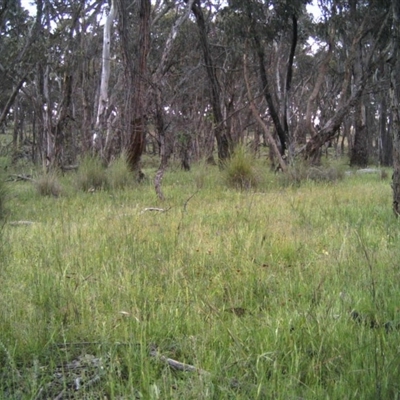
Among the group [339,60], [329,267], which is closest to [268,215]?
[329,267]

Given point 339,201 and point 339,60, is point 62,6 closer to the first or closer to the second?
point 339,201

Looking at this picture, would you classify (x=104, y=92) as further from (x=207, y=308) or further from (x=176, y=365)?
(x=176, y=365)

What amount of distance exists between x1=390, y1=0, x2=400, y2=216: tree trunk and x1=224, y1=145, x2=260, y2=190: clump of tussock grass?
3.75 meters

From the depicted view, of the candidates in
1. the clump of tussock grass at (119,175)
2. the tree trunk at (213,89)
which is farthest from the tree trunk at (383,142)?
the clump of tussock grass at (119,175)

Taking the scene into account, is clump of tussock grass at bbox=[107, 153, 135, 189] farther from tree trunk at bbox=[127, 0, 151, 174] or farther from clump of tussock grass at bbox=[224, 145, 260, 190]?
clump of tussock grass at bbox=[224, 145, 260, 190]

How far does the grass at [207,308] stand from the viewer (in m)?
1.79

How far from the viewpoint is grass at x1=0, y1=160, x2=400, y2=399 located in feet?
5.88

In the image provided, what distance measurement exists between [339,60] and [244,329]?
2050 centimetres

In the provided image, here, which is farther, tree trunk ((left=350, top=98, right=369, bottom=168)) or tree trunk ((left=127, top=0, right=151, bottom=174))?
tree trunk ((left=350, top=98, right=369, bottom=168))

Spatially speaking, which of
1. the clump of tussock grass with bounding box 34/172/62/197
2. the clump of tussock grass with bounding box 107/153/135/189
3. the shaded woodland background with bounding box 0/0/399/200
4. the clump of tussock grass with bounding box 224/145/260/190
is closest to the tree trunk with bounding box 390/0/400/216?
the shaded woodland background with bounding box 0/0/399/200

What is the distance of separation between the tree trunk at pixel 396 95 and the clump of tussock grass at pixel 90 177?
17.6 feet

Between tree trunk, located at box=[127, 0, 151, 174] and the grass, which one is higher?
tree trunk, located at box=[127, 0, 151, 174]

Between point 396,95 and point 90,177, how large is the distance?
583 cm

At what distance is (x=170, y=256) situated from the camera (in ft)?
11.6
